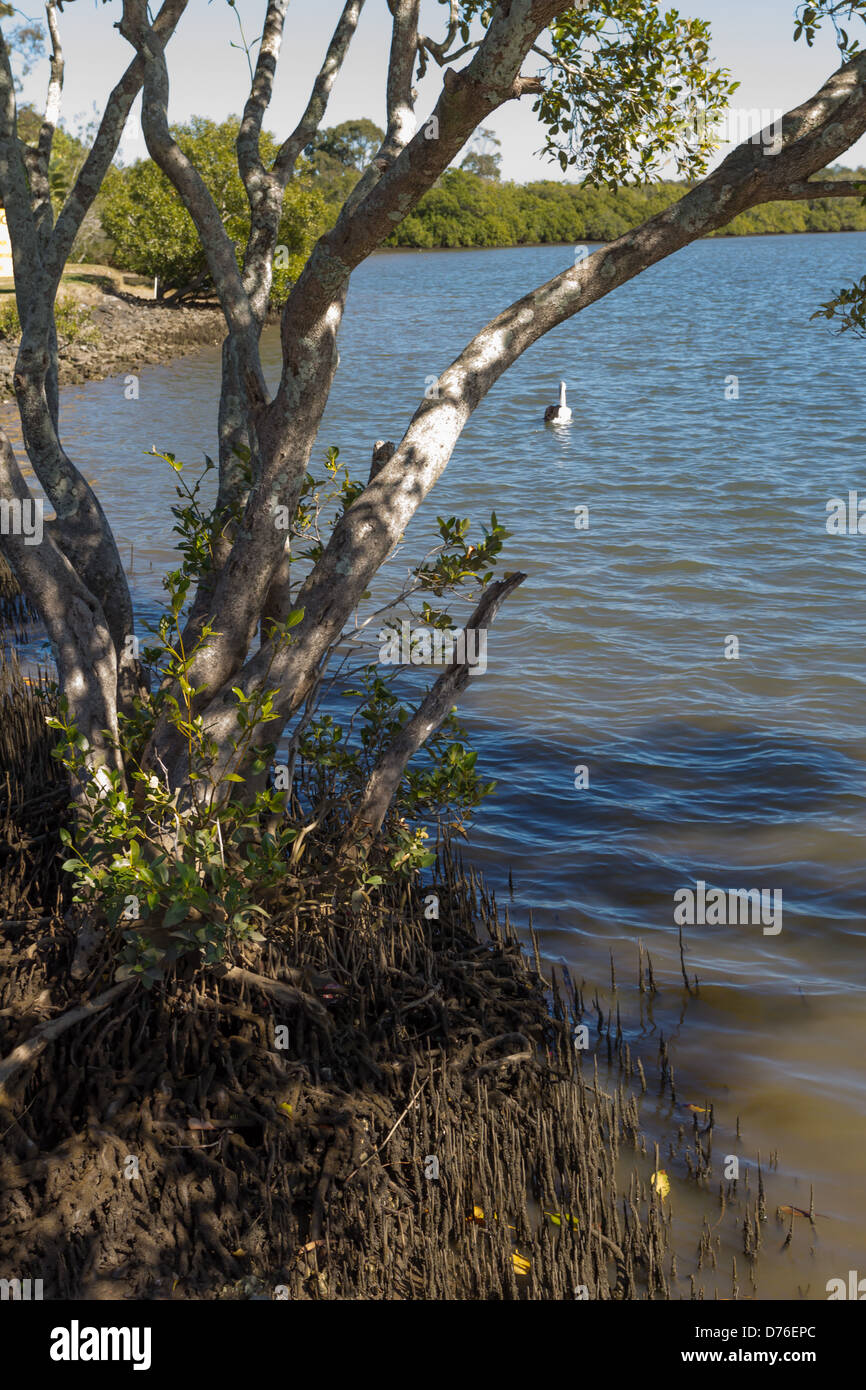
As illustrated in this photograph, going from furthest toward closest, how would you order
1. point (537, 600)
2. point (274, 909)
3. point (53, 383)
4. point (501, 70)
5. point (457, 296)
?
1. point (457, 296)
2. point (537, 600)
3. point (53, 383)
4. point (274, 909)
5. point (501, 70)

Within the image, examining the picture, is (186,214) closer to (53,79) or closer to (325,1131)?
(53,79)

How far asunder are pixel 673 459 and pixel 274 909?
15.7 m

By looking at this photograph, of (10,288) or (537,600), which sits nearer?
(537,600)

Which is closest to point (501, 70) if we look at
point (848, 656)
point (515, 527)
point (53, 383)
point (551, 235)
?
point (53, 383)

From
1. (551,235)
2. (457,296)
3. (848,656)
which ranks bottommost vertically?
(848,656)

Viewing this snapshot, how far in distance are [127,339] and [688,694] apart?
28.4 meters

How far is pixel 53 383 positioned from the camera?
588 cm

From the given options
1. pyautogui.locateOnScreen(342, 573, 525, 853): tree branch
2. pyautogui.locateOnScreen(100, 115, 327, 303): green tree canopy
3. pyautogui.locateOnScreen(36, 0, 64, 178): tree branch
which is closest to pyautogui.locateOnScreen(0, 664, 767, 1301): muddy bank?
pyautogui.locateOnScreen(342, 573, 525, 853): tree branch

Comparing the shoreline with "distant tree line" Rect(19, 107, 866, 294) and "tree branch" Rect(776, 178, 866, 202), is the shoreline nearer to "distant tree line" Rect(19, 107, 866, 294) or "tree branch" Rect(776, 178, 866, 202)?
"distant tree line" Rect(19, 107, 866, 294)

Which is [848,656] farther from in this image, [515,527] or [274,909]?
[274,909]

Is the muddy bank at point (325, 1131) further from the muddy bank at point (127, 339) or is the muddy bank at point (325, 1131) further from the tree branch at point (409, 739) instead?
the muddy bank at point (127, 339)

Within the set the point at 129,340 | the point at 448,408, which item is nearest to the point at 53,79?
the point at 448,408

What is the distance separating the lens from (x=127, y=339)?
34.2 metres

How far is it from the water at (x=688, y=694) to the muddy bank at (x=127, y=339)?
2292 mm
